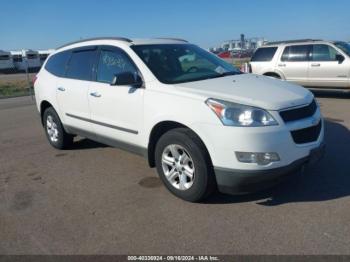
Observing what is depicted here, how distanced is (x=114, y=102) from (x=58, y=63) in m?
2.09

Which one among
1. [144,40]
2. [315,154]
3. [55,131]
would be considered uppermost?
[144,40]

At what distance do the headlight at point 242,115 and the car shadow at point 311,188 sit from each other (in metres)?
0.89

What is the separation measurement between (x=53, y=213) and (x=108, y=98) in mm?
1646

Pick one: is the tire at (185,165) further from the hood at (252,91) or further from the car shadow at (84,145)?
the car shadow at (84,145)

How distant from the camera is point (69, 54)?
624 centimetres

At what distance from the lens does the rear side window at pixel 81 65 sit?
559cm

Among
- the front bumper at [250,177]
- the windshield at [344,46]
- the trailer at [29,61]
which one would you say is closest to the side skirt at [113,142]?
the front bumper at [250,177]

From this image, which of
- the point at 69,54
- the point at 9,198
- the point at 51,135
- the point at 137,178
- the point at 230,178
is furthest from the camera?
the point at 51,135

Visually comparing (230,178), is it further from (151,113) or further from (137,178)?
(137,178)

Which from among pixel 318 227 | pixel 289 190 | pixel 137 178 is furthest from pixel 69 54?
pixel 318 227

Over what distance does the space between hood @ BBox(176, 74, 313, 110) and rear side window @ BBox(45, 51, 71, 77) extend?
107 inches

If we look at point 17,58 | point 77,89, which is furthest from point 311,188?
point 17,58

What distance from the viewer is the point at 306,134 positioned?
158 inches

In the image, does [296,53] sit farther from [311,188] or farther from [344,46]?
[311,188]
